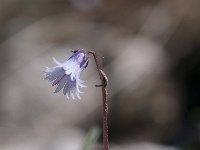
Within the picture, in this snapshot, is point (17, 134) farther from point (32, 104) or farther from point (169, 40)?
point (169, 40)

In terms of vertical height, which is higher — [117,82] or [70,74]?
[117,82]

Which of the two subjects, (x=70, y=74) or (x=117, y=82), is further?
(x=117, y=82)

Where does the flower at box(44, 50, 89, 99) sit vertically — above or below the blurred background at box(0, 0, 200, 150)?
below

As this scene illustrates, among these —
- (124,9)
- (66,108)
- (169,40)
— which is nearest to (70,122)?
(66,108)

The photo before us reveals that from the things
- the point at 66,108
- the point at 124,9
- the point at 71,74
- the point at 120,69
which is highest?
the point at 124,9

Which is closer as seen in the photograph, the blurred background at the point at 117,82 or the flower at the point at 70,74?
the flower at the point at 70,74
